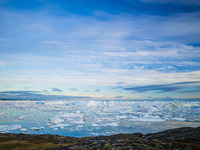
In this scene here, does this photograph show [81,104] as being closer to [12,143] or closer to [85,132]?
[85,132]

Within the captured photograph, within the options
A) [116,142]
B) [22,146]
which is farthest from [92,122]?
[116,142]

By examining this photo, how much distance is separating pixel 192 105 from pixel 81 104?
69.3 m

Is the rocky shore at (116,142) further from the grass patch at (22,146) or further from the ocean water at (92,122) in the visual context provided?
the ocean water at (92,122)

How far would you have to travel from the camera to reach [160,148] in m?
13.2

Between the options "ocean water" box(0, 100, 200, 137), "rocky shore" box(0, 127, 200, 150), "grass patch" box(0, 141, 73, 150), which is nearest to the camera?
"rocky shore" box(0, 127, 200, 150)

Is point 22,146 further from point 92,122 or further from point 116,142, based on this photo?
point 92,122

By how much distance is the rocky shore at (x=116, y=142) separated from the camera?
1377 cm

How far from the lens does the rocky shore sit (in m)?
13.8

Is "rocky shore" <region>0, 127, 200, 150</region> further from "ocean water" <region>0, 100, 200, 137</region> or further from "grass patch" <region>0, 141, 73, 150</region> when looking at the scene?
"ocean water" <region>0, 100, 200, 137</region>

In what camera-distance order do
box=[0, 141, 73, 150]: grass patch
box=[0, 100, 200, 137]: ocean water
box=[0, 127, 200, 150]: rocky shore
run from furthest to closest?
1. box=[0, 100, 200, 137]: ocean water
2. box=[0, 141, 73, 150]: grass patch
3. box=[0, 127, 200, 150]: rocky shore

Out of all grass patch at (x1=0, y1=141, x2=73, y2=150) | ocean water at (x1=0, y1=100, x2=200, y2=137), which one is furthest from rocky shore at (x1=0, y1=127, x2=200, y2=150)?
ocean water at (x1=0, y1=100, x2=200, y2=137)

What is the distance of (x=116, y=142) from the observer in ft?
51.9

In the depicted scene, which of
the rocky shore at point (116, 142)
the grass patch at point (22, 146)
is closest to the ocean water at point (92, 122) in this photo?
the rocky shore at point (116, 142)

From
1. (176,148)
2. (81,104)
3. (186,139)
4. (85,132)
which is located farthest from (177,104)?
(176,148)
